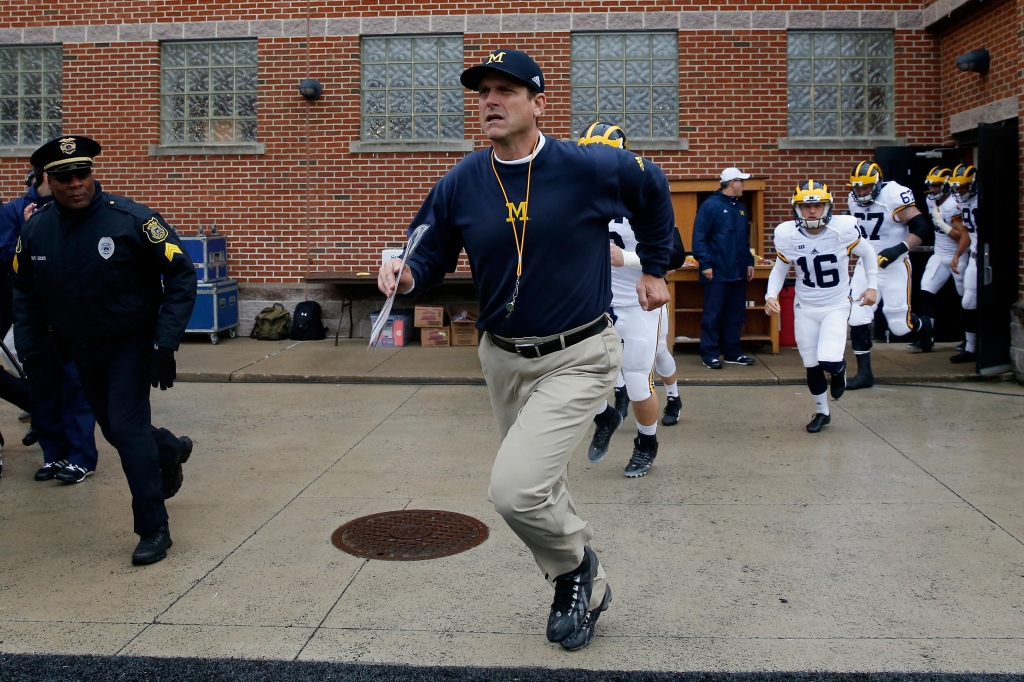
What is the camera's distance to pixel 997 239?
10.1 meters

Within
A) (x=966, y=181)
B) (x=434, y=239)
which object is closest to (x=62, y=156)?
(x=434, y=239)

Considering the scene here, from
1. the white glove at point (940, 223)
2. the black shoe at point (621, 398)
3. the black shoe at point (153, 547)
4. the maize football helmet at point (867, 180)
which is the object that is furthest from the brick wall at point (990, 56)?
the black shoe at point (153, 547)

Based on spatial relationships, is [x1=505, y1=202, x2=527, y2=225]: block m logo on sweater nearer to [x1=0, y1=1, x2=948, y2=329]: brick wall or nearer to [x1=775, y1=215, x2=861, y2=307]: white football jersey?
[x1=775, y1=215, x2=861, y2=307]: white football jersey

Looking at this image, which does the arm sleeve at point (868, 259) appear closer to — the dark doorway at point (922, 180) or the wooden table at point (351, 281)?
the dark doorway at point (922, 180)

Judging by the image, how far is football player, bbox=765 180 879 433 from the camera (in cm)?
800

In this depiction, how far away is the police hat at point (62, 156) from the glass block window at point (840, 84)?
9761 mm

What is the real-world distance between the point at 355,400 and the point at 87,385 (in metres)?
4.41

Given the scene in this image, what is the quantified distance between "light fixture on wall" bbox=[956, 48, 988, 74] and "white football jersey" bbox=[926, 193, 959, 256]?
1362 mm

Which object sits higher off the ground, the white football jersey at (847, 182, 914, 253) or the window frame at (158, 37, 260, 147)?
the window frame at (158, 37, 260, 147)

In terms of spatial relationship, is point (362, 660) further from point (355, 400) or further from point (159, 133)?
point (159, 133)

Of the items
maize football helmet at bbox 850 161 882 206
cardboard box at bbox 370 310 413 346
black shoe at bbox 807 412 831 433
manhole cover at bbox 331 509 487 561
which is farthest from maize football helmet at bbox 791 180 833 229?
cardboard box at bbox 370 310 413 346

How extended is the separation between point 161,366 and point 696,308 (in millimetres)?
8299

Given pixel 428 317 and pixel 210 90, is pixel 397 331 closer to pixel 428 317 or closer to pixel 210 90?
pixel 428 317

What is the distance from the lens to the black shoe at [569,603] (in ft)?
13.0
